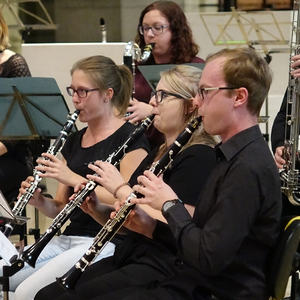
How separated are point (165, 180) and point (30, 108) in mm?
1192

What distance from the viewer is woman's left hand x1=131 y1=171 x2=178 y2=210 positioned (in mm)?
1878

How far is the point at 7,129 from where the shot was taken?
131 inches

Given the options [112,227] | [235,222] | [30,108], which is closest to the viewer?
[235,222]

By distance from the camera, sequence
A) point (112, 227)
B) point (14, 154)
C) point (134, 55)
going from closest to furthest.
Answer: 1. point (112, 227)
2. point (134, 55)
3. point (14, 154)

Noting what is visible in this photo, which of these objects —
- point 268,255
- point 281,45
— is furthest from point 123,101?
point 281,45

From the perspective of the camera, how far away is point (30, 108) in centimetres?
323

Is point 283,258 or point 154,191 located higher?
point 154,191

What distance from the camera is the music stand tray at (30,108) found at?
3.16 meters

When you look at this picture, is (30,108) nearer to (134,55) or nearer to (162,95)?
(134,55)

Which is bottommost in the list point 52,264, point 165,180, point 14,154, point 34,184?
point 52,264

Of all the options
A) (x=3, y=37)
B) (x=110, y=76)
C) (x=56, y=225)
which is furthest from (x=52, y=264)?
(x=3, y=37)

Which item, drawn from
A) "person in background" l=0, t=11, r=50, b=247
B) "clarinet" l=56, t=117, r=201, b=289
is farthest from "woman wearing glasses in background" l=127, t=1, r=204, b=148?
"clarinet" l=56, t=117, r=201, b=289

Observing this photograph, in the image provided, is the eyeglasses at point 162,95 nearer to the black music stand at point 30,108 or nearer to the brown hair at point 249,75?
the brown hair at point 249,75

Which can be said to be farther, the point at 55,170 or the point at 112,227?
the point at 55,170
